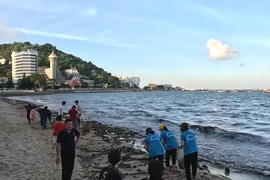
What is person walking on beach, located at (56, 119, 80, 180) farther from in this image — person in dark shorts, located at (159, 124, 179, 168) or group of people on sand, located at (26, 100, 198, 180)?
person in dark shorts, located at (159, 124, 179, 168)

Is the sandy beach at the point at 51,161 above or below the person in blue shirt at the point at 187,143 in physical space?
below

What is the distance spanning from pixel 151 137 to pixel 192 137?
1.20m


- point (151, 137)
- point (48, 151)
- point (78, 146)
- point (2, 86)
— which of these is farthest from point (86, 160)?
point (2, 86)

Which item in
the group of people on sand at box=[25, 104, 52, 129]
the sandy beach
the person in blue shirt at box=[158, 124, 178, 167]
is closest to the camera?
the sandy beach

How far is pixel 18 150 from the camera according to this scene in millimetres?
13844

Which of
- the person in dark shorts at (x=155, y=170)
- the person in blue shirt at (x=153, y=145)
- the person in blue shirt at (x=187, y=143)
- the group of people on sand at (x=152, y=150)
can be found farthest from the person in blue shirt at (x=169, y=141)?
the person in dark shorts at (x=155, y=170)

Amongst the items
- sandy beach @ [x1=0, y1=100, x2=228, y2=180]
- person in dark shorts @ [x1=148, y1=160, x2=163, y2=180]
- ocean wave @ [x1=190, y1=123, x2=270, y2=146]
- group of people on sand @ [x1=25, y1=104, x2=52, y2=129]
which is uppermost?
person in dark shorts @ [x1=148, y1=160, x2=163, y2=180]

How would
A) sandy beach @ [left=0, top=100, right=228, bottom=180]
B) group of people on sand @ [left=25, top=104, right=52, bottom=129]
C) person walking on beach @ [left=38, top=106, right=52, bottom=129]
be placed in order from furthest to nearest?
group of people on sand @ [left=25, top=104, right=52, bottom=129] → person walking on beach @ [left=38, top=106, right=52, bottom=129] → sandy beach @ [left=0, top=100, right=228, bottom=180]

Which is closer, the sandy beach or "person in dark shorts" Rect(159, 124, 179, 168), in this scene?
the sandy beach

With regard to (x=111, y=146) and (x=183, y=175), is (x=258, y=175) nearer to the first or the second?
(x=183, y=175)

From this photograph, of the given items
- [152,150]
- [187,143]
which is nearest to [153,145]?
[152,150]

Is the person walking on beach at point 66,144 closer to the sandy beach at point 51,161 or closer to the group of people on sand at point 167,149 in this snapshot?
the group of people on sand at point 167,149

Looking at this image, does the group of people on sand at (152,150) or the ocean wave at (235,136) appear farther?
the ocean wave at (235,136)

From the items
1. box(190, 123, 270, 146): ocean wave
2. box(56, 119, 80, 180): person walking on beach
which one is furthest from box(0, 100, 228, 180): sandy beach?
box(190, 123, 270, 146): ocean wave
